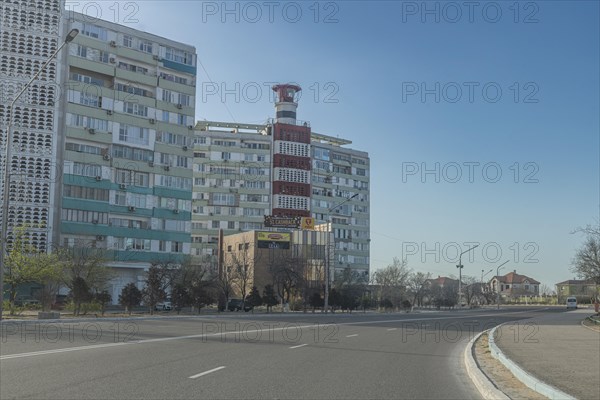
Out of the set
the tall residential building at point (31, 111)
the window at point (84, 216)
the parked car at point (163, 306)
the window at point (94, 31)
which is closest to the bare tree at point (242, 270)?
the parked car at point (163, 306)

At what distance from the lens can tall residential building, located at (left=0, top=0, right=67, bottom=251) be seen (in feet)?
218

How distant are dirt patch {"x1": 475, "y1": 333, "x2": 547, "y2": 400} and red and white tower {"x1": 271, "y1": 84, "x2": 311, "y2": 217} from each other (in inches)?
3873

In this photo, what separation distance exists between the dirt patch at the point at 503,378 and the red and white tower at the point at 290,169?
9837 cm

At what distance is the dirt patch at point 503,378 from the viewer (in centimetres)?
1068

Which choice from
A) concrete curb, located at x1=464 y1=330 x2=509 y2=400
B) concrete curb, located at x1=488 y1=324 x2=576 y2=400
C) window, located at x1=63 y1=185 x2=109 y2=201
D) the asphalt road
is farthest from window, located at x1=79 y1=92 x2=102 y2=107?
concrete curb, located at x1=488 y1=324 x2=576 y2=400

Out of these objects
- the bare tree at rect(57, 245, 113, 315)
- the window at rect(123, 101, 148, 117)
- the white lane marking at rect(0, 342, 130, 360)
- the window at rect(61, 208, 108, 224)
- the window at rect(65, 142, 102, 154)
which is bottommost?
the white lane marking at rect(0, 342, 130, 360)

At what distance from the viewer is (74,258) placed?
52125 millimetres

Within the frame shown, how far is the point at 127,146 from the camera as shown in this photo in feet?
255

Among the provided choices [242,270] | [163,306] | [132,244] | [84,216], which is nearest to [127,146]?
[84,216]

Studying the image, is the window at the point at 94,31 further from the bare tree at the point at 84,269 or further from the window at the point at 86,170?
the bare tree at the point at 84,269

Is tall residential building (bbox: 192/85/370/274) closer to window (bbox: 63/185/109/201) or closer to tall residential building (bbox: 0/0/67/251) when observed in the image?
window (bbox: 63/185/109/201)

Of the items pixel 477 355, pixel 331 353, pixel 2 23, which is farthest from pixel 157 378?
pixel 2 23

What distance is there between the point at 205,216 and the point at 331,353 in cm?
10130

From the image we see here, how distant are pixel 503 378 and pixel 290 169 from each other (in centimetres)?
10530
